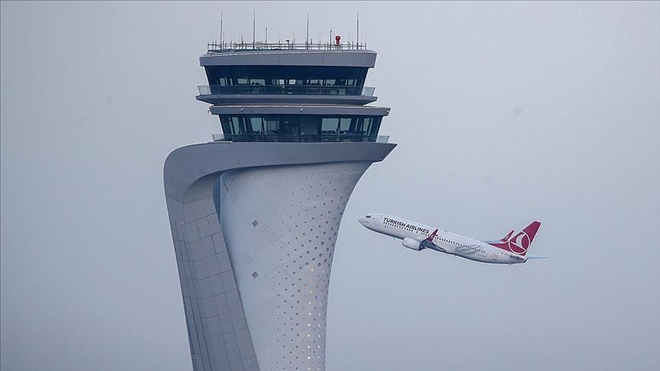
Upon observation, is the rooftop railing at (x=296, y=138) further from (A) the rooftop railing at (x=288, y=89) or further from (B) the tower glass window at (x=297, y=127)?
(A) the rooftop railing at (x=288, y=89)

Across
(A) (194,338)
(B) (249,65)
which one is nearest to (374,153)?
(B) (249,65)

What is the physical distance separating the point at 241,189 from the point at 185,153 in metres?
4.66

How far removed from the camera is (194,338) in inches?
4161

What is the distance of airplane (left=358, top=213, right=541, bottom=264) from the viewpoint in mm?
148000

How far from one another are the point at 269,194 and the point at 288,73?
7.83 meters

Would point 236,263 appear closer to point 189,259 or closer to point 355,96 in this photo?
point 189,259

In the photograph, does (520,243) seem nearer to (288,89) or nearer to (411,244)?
(411,244)

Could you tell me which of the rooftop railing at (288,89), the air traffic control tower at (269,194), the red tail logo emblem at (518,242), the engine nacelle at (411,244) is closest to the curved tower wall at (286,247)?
the air traffic control tower at (269,194)

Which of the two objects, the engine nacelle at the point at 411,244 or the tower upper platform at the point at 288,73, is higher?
the engine nacelle at the point at 411,244

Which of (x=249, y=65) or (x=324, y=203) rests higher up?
(x=249, y=65)

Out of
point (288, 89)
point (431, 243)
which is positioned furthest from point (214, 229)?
point (431, 243)

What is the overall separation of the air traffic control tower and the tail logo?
47.0 meters

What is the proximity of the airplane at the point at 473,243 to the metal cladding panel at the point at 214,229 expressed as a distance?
45.3 meters

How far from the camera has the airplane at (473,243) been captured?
148m
